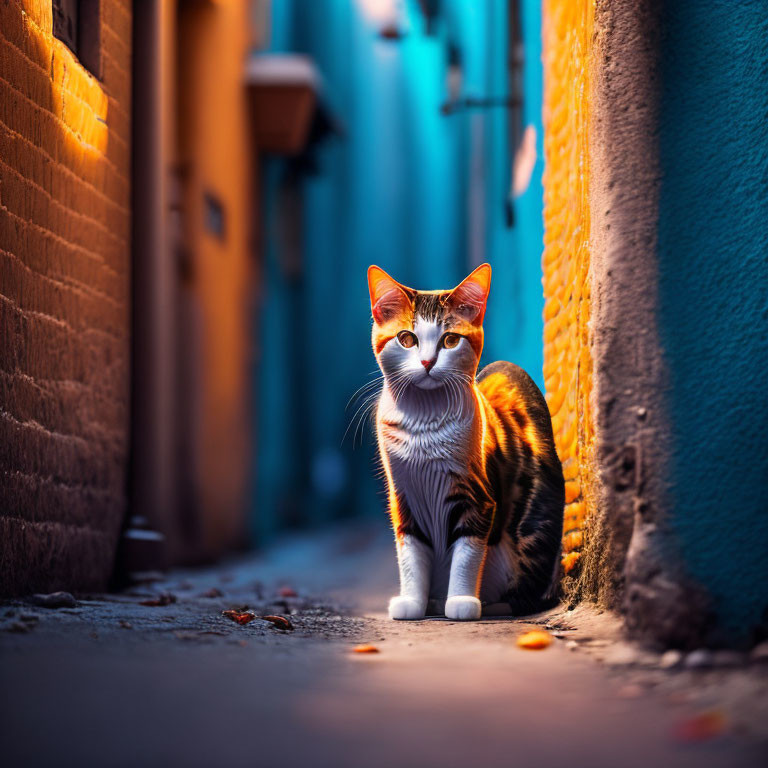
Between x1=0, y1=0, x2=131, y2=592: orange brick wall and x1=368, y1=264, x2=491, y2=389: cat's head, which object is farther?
x1=0, y1=0, x2=131, y2=592: orange brick wall

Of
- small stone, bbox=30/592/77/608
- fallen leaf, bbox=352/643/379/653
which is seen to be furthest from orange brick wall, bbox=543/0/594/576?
small stone, bbox=30/592/77/608

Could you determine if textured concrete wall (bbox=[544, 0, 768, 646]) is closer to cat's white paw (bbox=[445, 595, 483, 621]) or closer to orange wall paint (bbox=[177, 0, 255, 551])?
cat's white paw (bbox=[445, 595, 483, 621])

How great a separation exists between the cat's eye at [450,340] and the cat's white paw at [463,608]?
0.75 meters

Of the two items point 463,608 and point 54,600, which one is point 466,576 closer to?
point 463,608

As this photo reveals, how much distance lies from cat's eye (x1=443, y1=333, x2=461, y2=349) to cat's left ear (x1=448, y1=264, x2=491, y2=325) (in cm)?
8

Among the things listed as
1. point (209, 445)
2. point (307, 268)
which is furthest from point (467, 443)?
point (307, 268)

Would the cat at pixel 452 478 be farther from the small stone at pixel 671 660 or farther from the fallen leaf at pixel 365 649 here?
the small stone at pixel 671 660

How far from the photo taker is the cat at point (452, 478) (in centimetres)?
271

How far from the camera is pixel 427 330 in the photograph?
8.92ft

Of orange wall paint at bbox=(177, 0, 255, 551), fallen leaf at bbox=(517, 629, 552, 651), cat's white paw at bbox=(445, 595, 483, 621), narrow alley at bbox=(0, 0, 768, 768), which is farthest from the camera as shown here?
orange wall paint at bbox=(177, 0, 255, 551)

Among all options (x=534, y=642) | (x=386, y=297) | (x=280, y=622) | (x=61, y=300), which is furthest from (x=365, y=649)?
(x=61, y=300)

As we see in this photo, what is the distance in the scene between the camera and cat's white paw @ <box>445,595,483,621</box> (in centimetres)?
267

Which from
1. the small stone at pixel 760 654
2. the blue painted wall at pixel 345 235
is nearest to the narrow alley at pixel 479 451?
the small stone at pixel 760 654

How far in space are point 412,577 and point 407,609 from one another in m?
0.10
